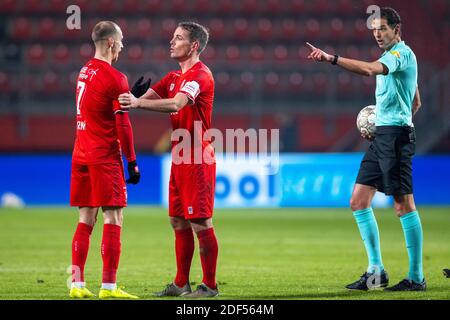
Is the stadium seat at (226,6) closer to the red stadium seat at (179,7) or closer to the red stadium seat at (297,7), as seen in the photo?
the red stadium seat at (179,7)

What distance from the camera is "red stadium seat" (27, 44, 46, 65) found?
23359mm

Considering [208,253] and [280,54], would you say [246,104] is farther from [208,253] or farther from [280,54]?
[208,253]

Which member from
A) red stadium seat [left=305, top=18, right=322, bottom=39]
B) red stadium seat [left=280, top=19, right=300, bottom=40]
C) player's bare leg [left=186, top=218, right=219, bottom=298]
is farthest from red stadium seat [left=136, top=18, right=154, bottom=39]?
player's bare leg [left=186, top=218, right=219, bottom=298]

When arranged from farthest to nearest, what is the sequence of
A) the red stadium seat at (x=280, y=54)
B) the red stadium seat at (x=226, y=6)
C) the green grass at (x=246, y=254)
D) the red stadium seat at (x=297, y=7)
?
the red stadium seat at (x=226, y=6)
the red stadium seat at (x=297, y=7)
the red stadium seat at (x=280, y=54)
the green grass at (x=246, y=254)

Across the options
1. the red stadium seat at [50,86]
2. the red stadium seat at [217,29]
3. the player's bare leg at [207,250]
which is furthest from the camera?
the red stadium seat at [217,29]

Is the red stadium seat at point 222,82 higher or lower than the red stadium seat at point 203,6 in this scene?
lower

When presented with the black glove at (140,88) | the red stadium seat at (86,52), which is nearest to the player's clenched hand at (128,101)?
the black glove at (140,88)

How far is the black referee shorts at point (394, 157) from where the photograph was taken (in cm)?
755

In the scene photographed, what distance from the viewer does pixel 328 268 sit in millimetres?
9391

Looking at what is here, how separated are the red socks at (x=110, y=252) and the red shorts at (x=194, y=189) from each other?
54cm

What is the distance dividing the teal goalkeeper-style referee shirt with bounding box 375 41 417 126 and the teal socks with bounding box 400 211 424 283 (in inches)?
30.6

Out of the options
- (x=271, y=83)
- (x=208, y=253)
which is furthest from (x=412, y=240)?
(x=271, y=83)

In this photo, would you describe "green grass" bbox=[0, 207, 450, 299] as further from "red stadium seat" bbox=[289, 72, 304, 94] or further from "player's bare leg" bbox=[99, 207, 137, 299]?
"red stadium seat" bbox=[289, 72, 304, 94]
